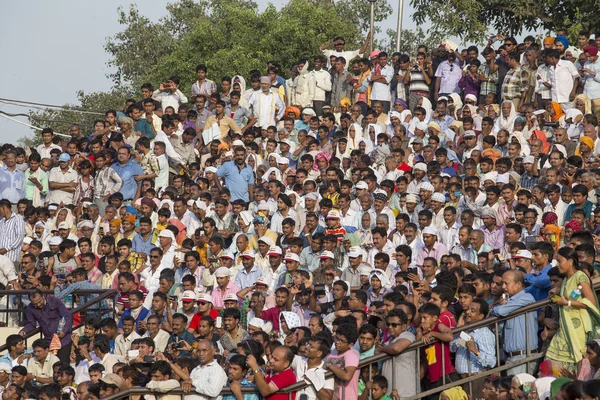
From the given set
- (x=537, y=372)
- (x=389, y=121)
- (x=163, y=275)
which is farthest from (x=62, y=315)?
(x=389, y=121)

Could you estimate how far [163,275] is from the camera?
14.6 metres

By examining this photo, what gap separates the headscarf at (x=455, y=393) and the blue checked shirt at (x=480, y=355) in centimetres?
20

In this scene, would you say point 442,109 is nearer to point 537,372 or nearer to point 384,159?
point 384,159

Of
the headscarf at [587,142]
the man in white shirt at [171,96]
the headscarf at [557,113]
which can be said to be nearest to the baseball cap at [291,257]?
the headscarf at [587,142]

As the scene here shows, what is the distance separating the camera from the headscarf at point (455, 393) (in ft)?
34.1

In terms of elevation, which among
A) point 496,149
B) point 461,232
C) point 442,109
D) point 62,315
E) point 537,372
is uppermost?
point 442,109

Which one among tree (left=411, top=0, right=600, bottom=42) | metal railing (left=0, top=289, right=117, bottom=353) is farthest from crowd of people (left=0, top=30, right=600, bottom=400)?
tree (left=411, top=0, right=600, bottom=42)

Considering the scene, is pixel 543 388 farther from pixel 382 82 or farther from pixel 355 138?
pixel 382 82

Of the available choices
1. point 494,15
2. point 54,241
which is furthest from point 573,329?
point 494,15

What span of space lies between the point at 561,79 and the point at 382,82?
3.79 meters

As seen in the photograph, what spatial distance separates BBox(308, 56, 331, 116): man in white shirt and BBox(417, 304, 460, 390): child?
1107 centimetres

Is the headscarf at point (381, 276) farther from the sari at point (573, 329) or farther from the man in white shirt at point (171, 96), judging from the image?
the man in white shirt at point (171, 96)

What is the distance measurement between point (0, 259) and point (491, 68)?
29.7ft

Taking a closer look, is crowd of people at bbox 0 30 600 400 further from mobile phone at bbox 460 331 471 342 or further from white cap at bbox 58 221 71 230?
white cap at bbox 58 221 71 230
